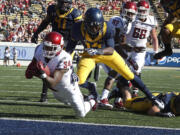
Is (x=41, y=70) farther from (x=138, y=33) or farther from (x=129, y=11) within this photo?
(x=138, y=33)

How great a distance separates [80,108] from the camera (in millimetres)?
5043

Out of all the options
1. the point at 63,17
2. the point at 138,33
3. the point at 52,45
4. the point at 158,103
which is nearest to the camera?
the point at 52,45

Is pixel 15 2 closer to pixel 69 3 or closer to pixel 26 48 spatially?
pixel 26 48

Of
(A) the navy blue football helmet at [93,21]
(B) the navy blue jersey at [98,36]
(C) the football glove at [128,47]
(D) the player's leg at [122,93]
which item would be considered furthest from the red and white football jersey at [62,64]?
(C) the football glove at [128,47]

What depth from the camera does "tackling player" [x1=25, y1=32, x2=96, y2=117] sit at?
4574 millimetres

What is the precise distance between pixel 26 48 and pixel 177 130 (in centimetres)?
2021

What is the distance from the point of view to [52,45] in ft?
15.3

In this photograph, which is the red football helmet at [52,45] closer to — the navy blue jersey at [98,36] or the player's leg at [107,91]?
the navy blue jersey at [98,36]

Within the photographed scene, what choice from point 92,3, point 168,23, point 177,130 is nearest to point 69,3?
point 168,23

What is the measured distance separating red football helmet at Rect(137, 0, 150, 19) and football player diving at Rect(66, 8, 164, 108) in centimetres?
140

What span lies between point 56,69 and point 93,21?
1.18 m

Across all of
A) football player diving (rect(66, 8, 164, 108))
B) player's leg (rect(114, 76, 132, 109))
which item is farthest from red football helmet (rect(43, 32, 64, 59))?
player's leg (rect(114, 76, 132, 109))

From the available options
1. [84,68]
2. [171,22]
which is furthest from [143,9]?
[84,68]

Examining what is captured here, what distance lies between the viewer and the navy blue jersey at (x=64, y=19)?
7.05 metres
